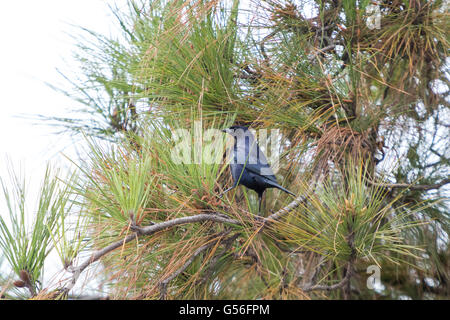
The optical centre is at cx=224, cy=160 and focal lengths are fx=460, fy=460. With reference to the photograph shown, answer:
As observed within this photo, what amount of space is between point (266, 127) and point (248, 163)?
0.48 ft

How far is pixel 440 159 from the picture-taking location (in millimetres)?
1430

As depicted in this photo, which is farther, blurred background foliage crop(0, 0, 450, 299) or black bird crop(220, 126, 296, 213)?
black bird crop(220, 126, 296, 213)

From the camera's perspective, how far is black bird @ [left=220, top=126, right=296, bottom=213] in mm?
1031

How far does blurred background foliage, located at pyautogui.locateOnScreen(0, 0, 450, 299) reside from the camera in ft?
2.83

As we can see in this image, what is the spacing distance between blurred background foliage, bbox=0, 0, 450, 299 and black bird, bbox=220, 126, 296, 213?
0.18 feet

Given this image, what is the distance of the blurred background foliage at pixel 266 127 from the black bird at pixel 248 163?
0.18 ft

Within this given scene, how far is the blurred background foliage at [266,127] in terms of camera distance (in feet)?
2.83

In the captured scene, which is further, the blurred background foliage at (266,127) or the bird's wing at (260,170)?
the bird's wing at (260,170)

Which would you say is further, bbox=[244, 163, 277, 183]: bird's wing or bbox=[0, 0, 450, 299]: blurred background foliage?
bbox=[244, 163, 277, 183]: bird's wing

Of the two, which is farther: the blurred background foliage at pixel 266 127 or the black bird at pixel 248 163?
the black bird at pixel 248 163

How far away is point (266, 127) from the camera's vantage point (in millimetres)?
1137

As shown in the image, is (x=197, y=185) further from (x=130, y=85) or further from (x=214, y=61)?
(x=130, y=85)

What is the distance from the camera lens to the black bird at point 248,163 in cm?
103
